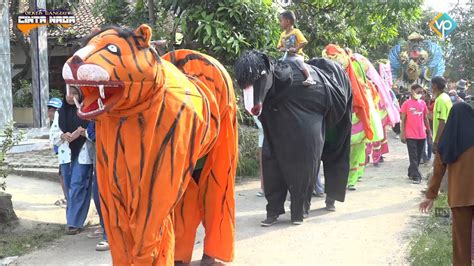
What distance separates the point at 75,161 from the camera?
585 cm

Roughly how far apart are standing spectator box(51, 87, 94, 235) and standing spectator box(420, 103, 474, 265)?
3.29 meters

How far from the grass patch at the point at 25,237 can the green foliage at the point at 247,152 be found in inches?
131

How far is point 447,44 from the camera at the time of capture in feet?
52.4

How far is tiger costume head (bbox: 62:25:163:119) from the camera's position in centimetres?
322

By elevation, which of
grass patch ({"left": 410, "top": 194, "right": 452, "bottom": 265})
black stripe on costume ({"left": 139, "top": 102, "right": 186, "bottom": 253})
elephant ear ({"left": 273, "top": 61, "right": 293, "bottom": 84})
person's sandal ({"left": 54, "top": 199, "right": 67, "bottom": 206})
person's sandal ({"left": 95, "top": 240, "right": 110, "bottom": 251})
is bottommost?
person's sandal ({"left": 54, "top": 199, "right": 67, "bottom": 206})

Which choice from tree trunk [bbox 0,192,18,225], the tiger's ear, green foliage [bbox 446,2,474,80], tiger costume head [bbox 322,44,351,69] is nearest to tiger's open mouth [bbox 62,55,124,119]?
the tiger's ear

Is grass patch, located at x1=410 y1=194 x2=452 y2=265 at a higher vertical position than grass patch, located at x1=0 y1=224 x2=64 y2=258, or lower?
higher

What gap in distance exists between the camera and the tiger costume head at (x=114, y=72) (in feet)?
10.6

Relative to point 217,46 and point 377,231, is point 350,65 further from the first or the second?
point 377,231

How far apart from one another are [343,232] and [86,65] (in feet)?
11.3

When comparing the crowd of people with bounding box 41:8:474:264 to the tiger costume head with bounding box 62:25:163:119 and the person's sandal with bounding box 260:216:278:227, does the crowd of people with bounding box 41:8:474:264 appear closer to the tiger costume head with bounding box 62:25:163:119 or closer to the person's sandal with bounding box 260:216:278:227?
the person's sandal with bounding box 260:216:278:227

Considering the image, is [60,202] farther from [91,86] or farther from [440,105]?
[440,105]

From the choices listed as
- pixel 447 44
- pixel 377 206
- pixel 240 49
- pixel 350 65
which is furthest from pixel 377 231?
pixel 447 44

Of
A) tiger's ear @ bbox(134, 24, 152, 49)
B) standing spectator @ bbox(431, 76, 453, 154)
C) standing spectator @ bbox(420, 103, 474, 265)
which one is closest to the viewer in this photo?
tiger's ear @ bbox(134, 24, 152, 49)
